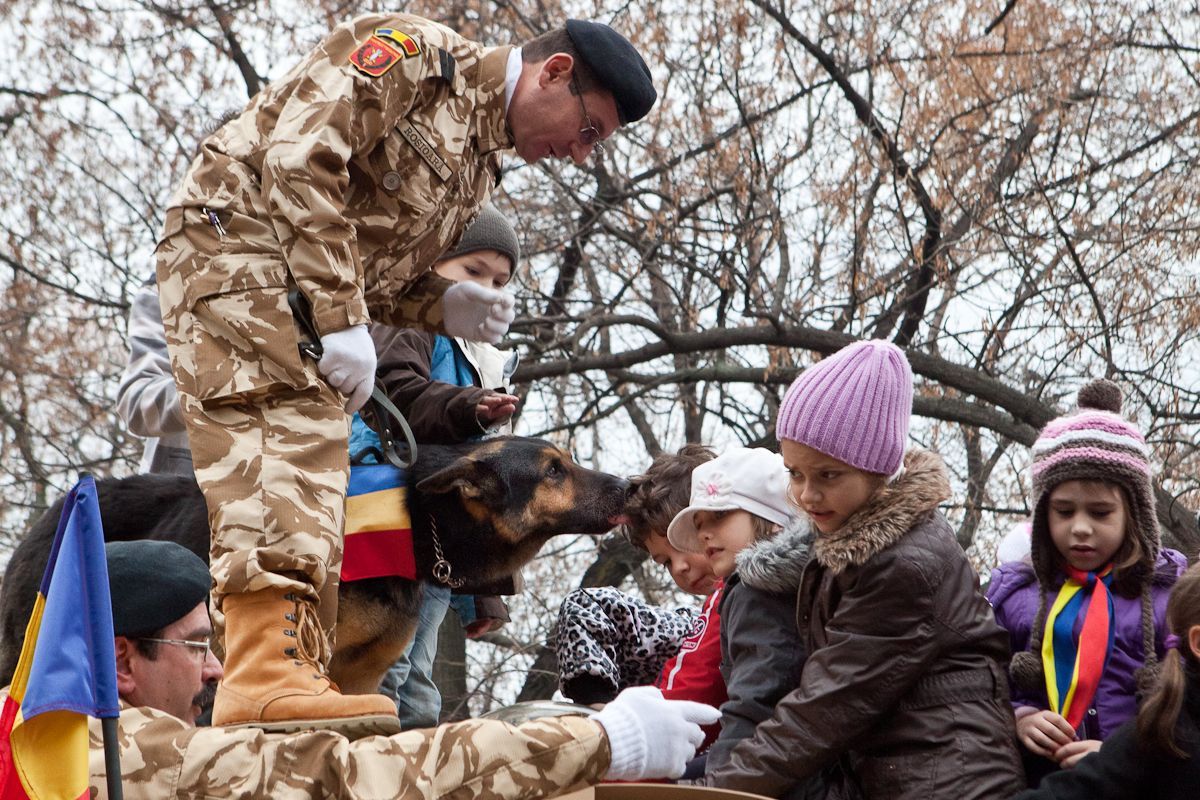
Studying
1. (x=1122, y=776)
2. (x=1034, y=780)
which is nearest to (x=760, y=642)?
(x=1034, y=780)

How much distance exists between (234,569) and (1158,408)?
5.66 m

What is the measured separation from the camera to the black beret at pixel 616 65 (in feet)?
13.8

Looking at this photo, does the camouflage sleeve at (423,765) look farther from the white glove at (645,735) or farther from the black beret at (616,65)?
the black beret at (616,65)

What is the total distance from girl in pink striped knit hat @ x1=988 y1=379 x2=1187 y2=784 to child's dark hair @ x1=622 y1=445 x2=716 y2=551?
1.18 meters

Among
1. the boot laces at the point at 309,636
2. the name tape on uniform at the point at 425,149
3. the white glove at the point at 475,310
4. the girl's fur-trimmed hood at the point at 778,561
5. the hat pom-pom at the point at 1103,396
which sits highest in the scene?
the name tape on uniform at the point at 425,149

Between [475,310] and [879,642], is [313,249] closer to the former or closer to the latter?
[475,310]

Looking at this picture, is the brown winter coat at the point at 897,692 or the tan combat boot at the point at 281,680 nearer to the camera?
the tan combat boot at the point at 281,680

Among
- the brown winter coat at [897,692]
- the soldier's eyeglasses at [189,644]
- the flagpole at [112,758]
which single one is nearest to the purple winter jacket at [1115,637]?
the brown winter coat at [897,692]

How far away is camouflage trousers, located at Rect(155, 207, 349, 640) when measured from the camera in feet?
11.6

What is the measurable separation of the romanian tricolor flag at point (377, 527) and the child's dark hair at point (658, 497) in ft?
2.41

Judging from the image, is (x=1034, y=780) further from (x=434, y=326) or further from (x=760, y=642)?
(x=434, y=326)

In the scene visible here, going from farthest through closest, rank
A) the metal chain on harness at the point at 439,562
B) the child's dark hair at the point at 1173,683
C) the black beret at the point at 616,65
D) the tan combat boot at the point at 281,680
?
1. the metal chain on harness at the point at 439,562
2. the black beret at the point at 616,65
3. the tan combat boot at the point at 281,680
4. the child's dark hair at the point at 1173,683

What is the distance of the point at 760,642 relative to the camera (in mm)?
3867

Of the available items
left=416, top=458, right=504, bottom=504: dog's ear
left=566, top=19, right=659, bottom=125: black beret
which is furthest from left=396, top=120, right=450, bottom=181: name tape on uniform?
left=416, top=458, right=504, bottom=504: dog's ear
